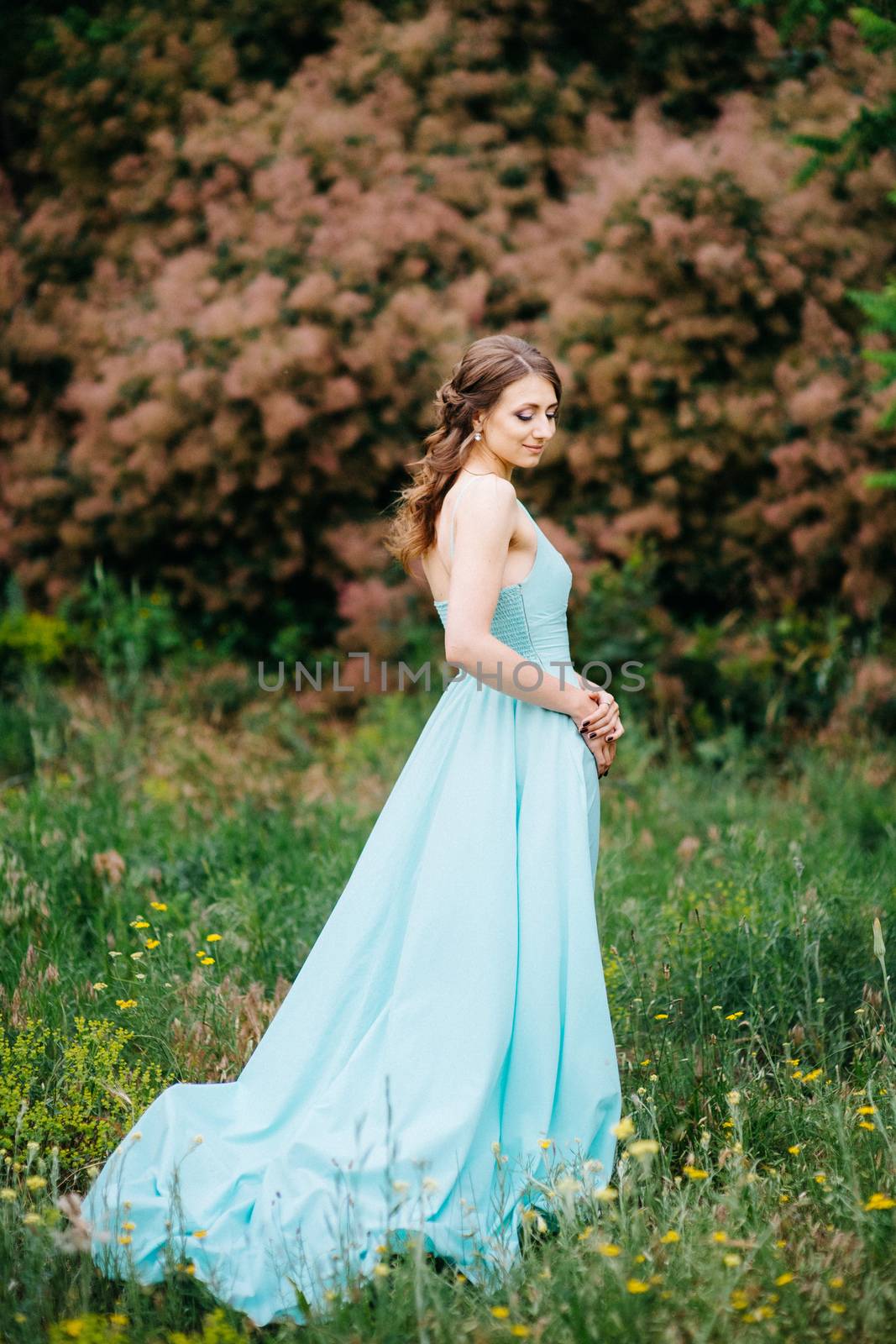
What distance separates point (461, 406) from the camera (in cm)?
275

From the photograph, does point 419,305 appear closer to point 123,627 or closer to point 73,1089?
point 123,627

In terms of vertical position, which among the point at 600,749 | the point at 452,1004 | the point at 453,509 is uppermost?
the point at 453,509

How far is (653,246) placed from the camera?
21.4 ft

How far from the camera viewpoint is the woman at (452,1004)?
2.35 meters

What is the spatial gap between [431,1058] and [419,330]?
16.7 feet

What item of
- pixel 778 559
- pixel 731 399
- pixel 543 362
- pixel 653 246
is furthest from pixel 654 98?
pixel 543 362

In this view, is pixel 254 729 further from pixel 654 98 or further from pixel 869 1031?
pixel 654 98

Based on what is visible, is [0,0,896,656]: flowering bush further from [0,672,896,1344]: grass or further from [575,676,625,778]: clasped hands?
[575,676,625,778]: clasped hands

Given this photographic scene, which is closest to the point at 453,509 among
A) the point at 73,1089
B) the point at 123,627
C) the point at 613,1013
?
the point at 613,1013

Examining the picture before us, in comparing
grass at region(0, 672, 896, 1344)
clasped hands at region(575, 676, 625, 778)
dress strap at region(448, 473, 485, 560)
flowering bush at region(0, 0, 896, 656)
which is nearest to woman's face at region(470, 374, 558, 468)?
dress strap at region(448, 473, 485, 560)

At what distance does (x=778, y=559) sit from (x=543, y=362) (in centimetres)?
417

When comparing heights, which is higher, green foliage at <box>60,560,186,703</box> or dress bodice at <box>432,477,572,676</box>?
dress bodice at <box>432,477,572,676</box>

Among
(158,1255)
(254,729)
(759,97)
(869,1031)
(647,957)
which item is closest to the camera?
(158,1255)

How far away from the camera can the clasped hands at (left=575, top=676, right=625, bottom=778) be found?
2.70 m
